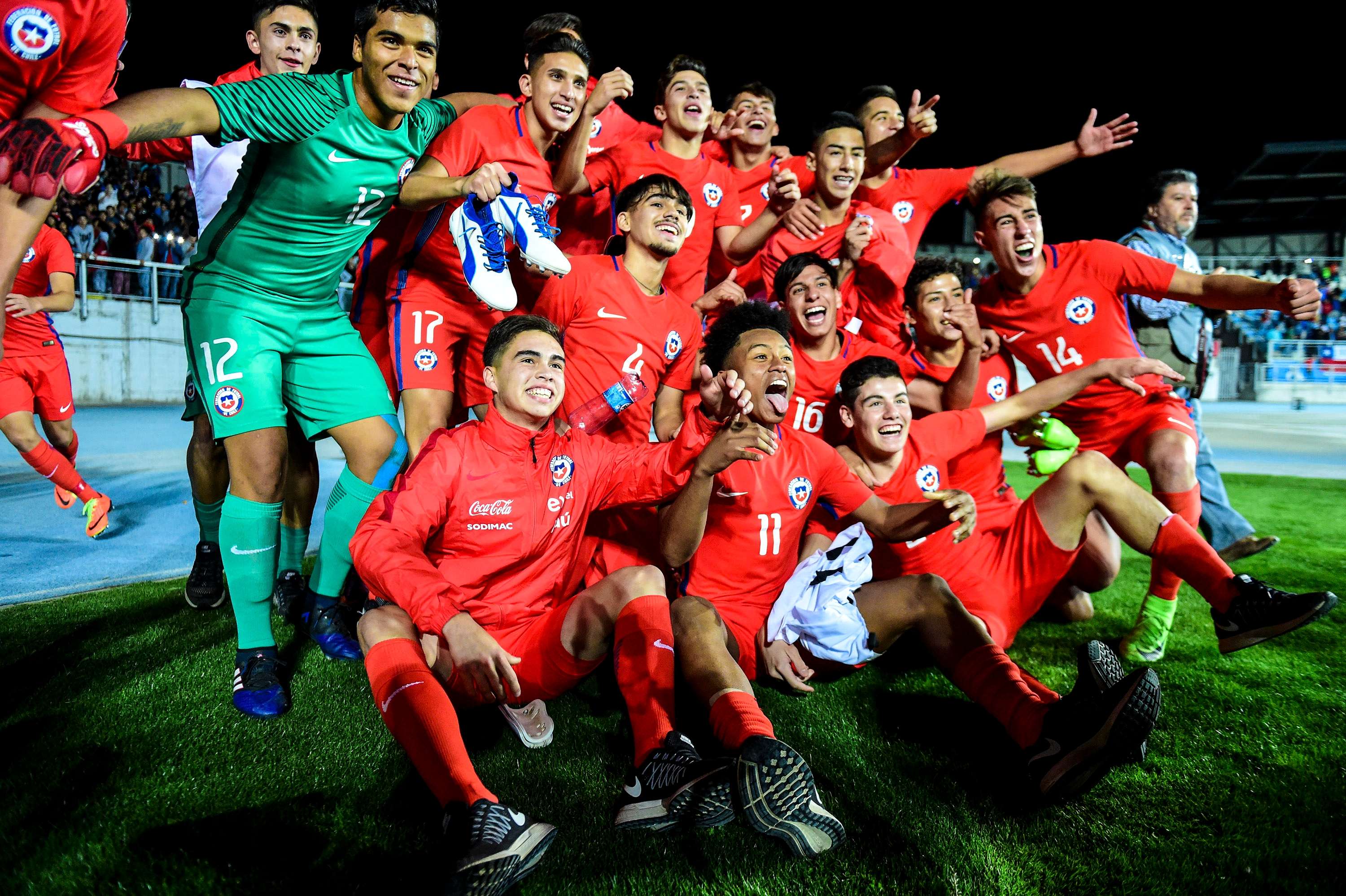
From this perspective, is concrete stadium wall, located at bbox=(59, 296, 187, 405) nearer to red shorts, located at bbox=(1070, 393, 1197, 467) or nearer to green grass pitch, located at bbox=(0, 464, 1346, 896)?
green grass pitch, located at bbox=(0, 464, 1346, 896)

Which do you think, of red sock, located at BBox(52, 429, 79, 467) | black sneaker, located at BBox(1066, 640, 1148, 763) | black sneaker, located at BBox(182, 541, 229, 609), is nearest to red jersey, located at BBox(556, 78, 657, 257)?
black sneaker, located at BBox(182, 541, 229, 609)

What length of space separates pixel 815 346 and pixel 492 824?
9.75 ft

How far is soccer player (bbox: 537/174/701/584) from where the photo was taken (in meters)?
3.86

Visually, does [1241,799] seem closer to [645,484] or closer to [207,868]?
[645,484]

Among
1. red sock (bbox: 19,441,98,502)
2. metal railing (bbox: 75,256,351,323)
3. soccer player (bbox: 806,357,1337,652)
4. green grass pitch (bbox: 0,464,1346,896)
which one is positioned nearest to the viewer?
green grass pitch (bbox: 0,464,1346,896)

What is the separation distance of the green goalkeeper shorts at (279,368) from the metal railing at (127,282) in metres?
13.4

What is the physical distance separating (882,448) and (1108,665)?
4.51 ft

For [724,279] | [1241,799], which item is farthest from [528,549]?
[724,279]

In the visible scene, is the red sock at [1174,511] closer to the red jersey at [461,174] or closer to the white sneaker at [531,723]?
the white sneaker at [531,723]

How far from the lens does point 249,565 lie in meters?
3.14

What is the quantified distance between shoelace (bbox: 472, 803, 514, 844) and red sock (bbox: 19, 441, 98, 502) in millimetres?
5347

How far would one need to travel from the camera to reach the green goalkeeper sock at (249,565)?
3.11 meters

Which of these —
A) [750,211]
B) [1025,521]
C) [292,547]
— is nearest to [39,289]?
[292,547]

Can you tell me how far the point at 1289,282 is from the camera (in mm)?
3459
